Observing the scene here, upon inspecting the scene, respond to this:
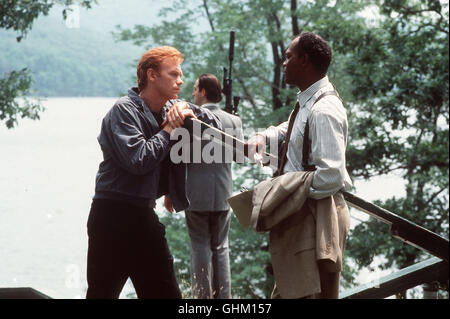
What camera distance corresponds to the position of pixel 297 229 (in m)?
2.42

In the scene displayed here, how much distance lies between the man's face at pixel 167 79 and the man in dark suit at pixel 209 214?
190cm

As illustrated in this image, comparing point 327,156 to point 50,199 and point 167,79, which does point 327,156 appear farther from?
point 50,199

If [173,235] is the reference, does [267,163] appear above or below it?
below

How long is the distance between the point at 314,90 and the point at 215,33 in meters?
12.8

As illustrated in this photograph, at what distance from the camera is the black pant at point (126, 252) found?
2.62 metres

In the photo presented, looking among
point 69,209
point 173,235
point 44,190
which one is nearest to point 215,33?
point 173,235

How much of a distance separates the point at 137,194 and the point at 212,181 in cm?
217

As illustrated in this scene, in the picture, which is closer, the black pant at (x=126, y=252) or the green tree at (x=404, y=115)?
the black pant at (x=126, y=252)

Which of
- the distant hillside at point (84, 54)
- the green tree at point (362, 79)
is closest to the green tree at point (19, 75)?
the green tree at point (362, 79)

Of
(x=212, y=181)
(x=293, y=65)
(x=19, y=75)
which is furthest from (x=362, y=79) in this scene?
(x=293, y=65)

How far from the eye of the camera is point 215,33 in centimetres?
1504

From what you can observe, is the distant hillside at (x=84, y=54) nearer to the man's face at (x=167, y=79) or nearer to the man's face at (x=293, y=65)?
the man's face at (x=167, y=79)
